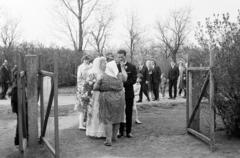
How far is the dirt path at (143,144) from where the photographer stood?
282 inches

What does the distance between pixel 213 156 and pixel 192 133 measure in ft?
5.22

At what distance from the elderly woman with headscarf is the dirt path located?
0.53 metres

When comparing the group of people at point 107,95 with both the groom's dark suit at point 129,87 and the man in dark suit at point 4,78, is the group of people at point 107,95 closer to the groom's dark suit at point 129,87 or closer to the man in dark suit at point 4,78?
the groom's dark suit at point 129,87

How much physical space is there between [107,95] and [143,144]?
4.43 ft

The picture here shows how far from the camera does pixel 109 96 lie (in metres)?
7.80

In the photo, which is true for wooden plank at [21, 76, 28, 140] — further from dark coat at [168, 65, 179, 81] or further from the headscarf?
dark coat at [168, 65, 179, 81]

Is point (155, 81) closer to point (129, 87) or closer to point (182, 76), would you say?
point (182, 76)

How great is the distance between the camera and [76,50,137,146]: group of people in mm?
7816

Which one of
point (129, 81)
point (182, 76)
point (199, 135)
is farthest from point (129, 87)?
point (182, 76)

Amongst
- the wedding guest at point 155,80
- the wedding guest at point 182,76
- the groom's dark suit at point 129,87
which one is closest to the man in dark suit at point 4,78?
the wedding guest at point 155,80

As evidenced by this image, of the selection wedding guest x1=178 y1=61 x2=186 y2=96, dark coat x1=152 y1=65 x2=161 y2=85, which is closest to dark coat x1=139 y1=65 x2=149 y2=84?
dark coat x1=152 y1=65 x2=161 y2=85

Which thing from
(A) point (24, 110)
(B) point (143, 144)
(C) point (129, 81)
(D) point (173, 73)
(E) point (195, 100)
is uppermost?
(D) point (173, 73)

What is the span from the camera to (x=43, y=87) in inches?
319

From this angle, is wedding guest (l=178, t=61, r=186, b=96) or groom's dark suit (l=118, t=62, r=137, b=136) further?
wedding guest (l=178, t=61, r=186, b=96)
